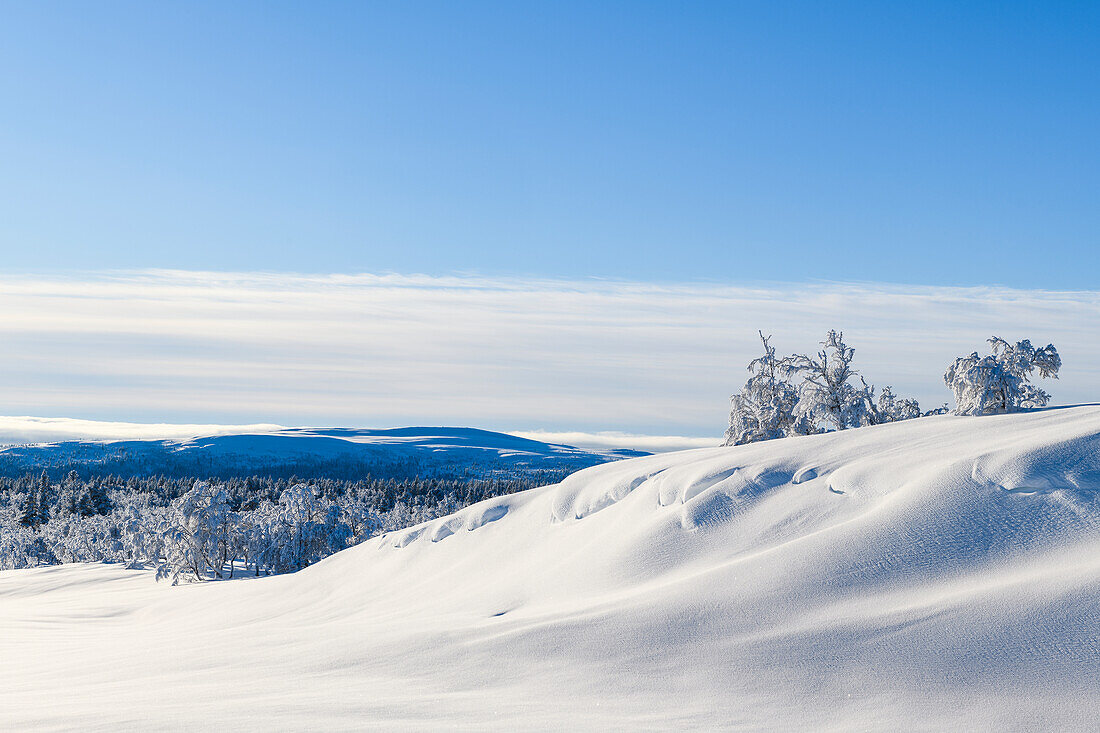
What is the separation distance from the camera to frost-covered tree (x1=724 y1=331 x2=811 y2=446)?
29484 mm

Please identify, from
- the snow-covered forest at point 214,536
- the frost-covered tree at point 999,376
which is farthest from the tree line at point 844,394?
the snow-covered forest at point 214,536

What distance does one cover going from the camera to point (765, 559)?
40.3 ft

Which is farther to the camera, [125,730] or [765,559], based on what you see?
[765,559]

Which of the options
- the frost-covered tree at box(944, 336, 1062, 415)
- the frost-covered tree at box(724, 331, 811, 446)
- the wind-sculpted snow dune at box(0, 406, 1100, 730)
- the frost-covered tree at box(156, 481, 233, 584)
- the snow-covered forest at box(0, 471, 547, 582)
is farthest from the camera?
the snow-covered forest at box(0, 471, 547, 582)

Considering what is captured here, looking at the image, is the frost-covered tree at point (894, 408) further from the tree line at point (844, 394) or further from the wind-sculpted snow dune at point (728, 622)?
the wind-sculpted snow dune at point (728, 622)

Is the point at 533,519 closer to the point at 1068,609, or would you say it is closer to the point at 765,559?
the point at 765,559

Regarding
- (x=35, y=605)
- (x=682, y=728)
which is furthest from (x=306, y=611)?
(x=35, y=605)

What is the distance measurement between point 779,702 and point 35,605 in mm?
33797

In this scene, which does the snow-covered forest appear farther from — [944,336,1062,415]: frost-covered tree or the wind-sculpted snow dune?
[944,336,1062,415]: frost-covered tree

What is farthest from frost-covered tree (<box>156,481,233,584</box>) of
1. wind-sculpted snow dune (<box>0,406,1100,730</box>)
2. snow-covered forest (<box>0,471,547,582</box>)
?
wind-sculpted snow dune (<box>0,406,1100,730</box>)

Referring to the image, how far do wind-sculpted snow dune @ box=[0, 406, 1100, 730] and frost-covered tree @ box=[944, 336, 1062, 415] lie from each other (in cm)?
116

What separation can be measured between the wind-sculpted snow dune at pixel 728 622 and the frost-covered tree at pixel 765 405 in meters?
9.80

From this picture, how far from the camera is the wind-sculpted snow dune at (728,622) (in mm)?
8664

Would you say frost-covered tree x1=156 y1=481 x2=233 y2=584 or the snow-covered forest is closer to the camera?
frost-covered tree x1=156 y1=481 x2=233 y2=584
